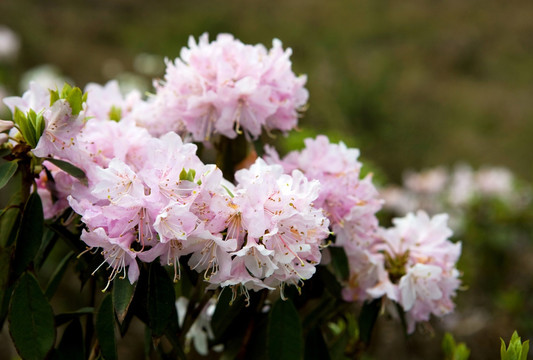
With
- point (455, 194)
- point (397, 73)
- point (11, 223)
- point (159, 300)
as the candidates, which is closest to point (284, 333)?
point (159, 300)

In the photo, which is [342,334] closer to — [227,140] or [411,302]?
[411,302]

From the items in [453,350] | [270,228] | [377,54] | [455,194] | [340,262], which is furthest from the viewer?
[377,54]

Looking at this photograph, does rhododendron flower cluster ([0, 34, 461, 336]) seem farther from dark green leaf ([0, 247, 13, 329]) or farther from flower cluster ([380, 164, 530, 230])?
flower cluster ([380, 164, 530, 230])

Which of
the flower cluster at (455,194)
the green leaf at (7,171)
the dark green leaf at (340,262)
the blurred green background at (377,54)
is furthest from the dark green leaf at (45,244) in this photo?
the blurred green background at (377,54)

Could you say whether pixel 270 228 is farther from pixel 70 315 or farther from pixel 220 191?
pixel 70 315

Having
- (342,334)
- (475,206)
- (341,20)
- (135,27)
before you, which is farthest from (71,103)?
(341,20)

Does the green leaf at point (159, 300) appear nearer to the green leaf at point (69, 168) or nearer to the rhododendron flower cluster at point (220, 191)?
the rhododendron flower cluster at point (220, 191)
